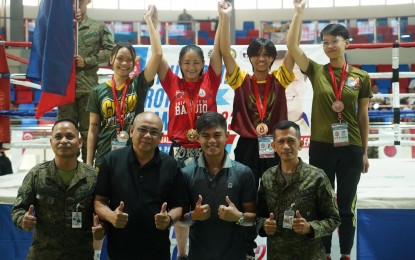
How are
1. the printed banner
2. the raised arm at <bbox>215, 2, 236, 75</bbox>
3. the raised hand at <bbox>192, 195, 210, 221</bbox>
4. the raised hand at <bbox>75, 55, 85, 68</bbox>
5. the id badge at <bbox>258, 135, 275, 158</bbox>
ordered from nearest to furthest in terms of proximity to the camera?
the raised hand at <bbox>192, 195, 210, 221</bbox> < the id badge at <bbox>258, 135, 275, 158</bbox> < the raised arm at <bbox>215, 2, 236, 75</bbox> < the raised hand at <bbox>75, 55, 85, 68</bbox> < the printed banner

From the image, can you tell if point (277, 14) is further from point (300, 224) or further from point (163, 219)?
point (163, 219)

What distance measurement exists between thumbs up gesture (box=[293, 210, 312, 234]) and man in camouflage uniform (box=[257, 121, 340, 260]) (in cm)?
6

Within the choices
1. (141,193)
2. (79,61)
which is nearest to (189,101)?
(141,193)

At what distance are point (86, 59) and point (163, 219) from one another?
1.81 metres

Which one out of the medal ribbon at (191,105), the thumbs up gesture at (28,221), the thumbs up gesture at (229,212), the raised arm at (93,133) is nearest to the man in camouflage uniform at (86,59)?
the raised arm at (93,133)

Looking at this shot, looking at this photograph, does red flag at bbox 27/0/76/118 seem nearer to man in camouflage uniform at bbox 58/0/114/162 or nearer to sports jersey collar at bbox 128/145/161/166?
man in camouflage uniform at bbox 58/0/114/162

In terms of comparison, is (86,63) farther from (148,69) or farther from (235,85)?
(235,85)

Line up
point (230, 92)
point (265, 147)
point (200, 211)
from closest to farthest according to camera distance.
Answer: point (200, 211)
point (265, 147)
point (230, 92)

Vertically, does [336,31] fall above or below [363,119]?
above

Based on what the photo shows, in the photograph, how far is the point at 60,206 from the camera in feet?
8.04

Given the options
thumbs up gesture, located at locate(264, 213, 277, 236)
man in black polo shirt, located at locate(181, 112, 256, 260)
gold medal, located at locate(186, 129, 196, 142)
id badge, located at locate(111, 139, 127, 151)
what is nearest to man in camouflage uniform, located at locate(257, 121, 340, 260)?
thumbs up gesture, located at locate(264, 213, 277, 236)

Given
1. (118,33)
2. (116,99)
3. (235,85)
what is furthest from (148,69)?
(118,33)

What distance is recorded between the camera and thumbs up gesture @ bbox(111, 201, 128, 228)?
2.18 meters

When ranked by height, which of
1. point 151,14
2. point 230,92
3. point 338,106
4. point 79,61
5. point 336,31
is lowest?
point 338,106
